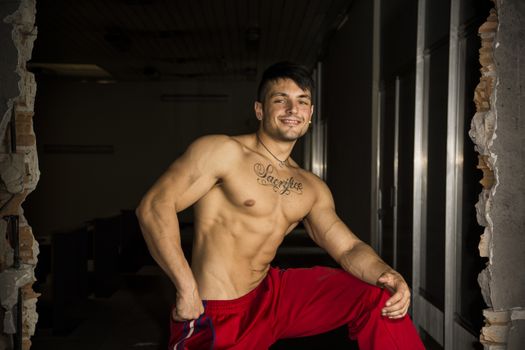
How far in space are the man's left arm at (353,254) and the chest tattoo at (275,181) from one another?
0.13 m

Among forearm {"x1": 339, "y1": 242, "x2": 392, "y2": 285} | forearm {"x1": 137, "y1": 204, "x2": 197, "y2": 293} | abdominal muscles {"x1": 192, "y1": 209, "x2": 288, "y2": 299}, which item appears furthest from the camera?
abdominal muscles {"x1": 192, "y1": 209, "x2": 288, "y2": 299}

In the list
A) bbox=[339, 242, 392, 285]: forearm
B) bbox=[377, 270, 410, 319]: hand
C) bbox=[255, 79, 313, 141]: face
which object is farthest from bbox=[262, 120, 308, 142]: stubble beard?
bbox=[377, 270, 410, 319]: hand

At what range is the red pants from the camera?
1.64 metres

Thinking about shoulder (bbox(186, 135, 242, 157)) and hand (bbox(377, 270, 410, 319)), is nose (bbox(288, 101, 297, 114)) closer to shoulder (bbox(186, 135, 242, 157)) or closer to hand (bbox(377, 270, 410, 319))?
shoulder (bbox(186, 135, 242, 157))

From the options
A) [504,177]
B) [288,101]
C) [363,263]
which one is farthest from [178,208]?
[504,177]

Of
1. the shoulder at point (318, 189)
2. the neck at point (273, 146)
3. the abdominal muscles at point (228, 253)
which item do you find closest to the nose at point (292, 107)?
the neck at point (273, 146)

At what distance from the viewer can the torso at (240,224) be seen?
1.87 metres

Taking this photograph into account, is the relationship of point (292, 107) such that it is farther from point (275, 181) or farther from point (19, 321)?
point (19, 321)

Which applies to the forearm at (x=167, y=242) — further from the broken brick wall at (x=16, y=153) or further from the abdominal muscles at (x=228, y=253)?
the broken brick wall at (x=16, y=153)

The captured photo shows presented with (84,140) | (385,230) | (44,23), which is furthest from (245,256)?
(84,140)

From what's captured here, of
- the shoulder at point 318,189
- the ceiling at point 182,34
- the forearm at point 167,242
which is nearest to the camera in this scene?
the forearm at point 167,242

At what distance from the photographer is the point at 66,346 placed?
2871 millimetres

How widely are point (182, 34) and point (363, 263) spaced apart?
5082mm

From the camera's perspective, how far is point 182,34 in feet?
20.0
